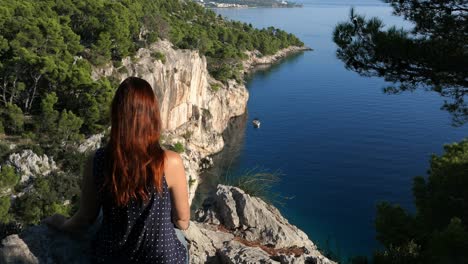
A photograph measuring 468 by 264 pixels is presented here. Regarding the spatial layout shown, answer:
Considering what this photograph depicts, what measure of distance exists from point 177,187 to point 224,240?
313cm

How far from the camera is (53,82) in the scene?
24.2 meters

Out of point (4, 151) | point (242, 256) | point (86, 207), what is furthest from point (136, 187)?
point (4, 151)

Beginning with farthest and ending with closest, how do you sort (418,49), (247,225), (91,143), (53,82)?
→ (53,82) → (91,143) → (418,49) → (247,225)

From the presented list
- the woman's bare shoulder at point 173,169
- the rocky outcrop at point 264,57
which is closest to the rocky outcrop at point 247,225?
the woman's bare shoulder at point 173,169

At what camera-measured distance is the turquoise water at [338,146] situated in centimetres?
2559

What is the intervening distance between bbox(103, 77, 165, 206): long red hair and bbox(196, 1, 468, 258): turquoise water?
47.9 feet

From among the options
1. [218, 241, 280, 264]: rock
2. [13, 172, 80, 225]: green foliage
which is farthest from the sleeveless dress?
[13, 172, 80, 225]: green foliage

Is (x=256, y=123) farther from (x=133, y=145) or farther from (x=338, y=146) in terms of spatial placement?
(x=133, y=145)

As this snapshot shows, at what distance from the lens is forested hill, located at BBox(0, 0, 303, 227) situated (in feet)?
62.7

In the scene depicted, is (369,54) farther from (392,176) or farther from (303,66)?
(303,66)

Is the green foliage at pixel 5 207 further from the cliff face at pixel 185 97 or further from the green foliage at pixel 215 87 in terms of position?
the green foliage at pixel 215 87

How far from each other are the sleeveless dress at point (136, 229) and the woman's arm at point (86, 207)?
4 centimetres

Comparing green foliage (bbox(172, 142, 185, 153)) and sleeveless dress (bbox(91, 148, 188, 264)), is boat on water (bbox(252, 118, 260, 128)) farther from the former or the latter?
sleeveless dress (bbox(91, 148, 188, 264))

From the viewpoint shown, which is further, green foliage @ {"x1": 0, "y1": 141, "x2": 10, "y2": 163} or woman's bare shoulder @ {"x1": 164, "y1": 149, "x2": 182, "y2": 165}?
green foliage @ {"x1": 0, "y1": 141, "x2": 10, "y2": 163}
